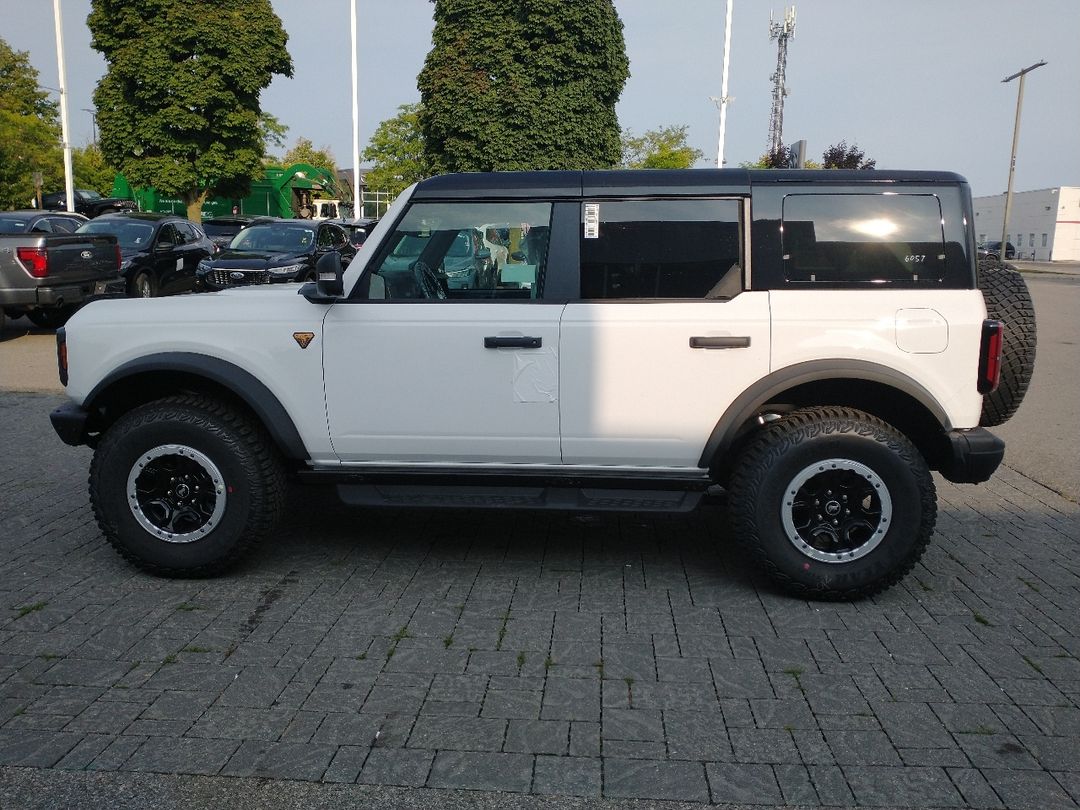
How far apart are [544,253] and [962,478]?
7.06ft

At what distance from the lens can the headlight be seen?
1563 centimetres

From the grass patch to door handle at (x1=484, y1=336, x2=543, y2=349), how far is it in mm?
2292

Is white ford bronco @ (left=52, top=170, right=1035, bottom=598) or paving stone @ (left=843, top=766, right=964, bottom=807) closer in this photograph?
paving stone @ (left=843, top=766, right=964, bottom=807)

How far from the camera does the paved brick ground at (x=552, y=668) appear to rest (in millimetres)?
3014

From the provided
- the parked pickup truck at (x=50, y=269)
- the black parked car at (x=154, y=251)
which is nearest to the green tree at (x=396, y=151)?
the black parked car at (x=154, y=251)

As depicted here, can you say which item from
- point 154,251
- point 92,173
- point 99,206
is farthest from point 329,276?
point 92,173

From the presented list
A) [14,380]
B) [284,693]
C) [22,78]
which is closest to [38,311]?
[14,380]

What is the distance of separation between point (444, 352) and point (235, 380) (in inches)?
38.8

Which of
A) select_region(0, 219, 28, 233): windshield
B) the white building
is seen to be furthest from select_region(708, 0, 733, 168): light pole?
the white building

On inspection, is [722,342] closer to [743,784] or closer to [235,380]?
[743,784]

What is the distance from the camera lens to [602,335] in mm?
4355

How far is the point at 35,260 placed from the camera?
40.9ft

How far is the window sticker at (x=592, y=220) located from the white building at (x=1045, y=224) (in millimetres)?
72697

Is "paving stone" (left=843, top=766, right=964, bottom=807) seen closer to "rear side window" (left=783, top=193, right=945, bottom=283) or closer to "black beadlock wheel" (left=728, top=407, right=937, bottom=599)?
"black beadlock wheel" (left=728, top=407, right=937, bottom=599)
